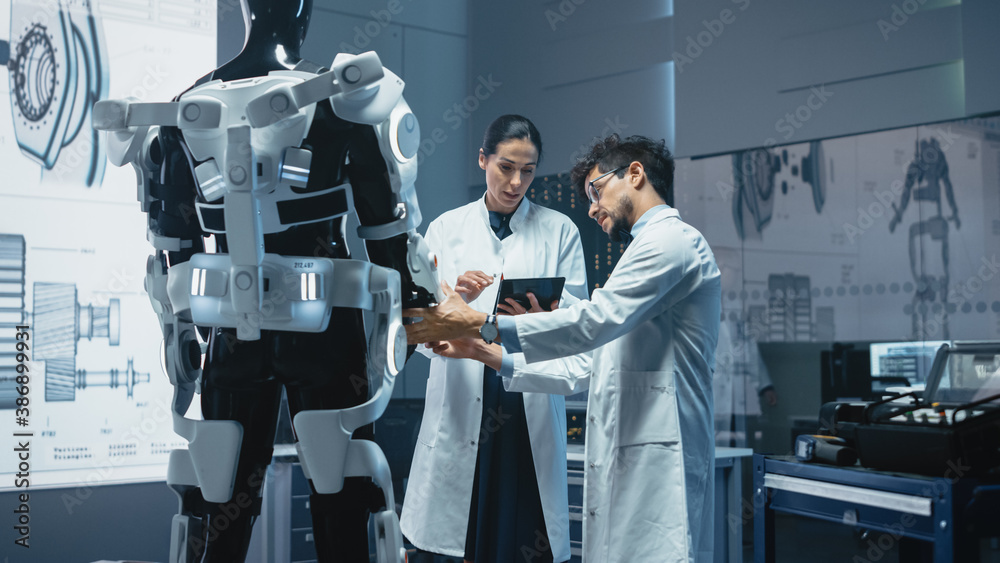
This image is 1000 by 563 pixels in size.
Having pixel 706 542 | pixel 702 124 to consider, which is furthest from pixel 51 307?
pixel 702 124

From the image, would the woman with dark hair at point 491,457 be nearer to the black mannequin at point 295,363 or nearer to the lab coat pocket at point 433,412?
the lab coat pocket at point 433,412

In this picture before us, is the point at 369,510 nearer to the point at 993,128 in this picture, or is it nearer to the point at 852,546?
the point at 993,128

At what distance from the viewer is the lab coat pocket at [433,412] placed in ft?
8.09

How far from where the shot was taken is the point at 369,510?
1.91 m

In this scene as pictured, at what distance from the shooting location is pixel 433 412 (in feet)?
8.16

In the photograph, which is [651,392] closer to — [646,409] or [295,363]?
[646,409]

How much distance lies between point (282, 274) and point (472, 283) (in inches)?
27.0

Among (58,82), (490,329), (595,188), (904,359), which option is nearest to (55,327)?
(58,82)

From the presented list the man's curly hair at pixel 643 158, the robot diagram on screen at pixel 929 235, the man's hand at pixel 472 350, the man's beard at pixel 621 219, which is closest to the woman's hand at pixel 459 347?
the man's hand at pixel 472 350

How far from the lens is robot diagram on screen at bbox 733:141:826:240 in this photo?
4.12 meters

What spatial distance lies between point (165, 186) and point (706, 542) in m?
1.59

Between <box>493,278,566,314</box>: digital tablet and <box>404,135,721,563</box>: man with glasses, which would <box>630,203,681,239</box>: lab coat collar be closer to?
<box>404,135,721,563</box>: man with glasses

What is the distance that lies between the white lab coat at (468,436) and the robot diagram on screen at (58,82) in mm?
2007

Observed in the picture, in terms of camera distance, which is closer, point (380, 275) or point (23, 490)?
point (380, 275)
